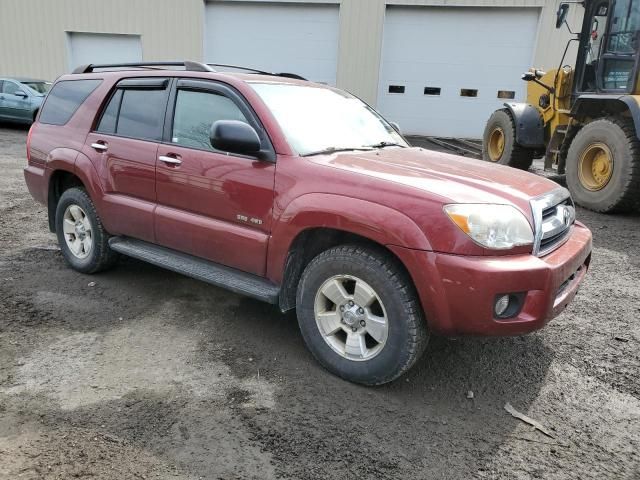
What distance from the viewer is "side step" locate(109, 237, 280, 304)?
3.22 m

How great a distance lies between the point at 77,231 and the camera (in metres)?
4.55

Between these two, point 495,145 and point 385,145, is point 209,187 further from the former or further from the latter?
point 495,145

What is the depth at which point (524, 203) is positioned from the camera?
9.10 feet

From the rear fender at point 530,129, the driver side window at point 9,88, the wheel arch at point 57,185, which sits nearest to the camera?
the wheel arch at point 57,185

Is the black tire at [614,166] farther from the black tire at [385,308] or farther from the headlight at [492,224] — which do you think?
the black tire at [385,308]

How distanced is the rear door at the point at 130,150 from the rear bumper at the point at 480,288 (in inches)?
82.8

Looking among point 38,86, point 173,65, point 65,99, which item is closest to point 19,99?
point 38,86

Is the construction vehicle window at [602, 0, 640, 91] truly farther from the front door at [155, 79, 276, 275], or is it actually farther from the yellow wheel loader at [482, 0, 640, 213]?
the front door at [155, 79, 276, 275]

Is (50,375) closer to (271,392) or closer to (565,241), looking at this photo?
(271,392)

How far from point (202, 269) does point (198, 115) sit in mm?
1094

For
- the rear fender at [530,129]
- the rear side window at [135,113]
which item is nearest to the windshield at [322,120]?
the rear side window at [135,113]

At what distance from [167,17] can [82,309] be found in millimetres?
15506

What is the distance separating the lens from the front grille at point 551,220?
2.75 m

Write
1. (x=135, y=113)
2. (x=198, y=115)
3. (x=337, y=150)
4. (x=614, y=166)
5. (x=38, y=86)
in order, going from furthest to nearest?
(x=38, y=86) < (x=614, y=166) < (x=135, y=113) < (x=198, y=115) < (x=337, y=150)
